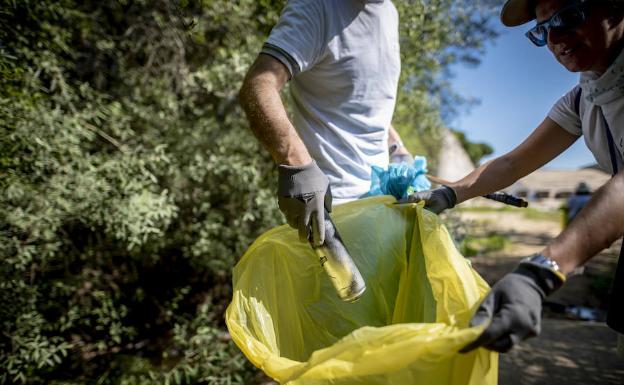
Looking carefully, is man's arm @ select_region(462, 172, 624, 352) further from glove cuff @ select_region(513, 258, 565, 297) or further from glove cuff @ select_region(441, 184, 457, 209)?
glove cuff @ select_region(441, 184, 457, 209)

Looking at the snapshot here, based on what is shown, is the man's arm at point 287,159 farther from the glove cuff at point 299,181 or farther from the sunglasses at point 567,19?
the sunglasses at point 567,19

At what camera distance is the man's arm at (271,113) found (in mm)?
1211

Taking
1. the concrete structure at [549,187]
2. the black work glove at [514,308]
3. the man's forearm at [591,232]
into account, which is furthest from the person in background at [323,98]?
the concrete structure at [549,187]

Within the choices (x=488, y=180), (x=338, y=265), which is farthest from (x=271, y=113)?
(x=488, y=180)

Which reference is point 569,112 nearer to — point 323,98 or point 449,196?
point 449,196

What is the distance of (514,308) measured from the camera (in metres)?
0.84

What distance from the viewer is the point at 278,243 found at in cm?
143

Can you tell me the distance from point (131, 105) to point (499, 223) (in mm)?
15054

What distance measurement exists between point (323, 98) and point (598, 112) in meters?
1.08

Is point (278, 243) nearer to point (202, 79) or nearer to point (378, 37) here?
Result: point (378, 37)

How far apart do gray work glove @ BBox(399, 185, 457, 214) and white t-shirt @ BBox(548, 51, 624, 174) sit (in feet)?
1.93

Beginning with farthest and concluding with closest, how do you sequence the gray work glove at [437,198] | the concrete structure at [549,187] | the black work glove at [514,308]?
the concrete structure at [549,187]
the gray work glove at [437,198]
the black work glove at [514,308]

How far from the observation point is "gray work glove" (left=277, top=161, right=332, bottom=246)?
1.18 m

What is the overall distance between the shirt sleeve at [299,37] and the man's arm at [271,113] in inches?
1.4
